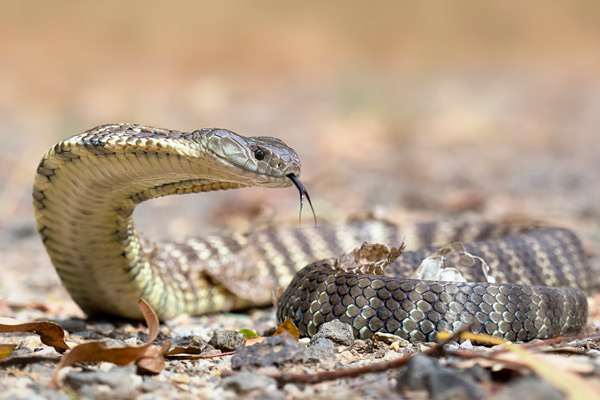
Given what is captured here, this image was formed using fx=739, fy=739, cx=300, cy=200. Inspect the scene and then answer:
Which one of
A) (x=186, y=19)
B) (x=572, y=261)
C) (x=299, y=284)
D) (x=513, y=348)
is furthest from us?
(x=186, y=19)

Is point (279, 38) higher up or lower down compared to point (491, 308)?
higher up

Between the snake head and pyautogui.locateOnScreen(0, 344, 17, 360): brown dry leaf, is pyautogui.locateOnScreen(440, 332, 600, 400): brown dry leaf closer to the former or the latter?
the snake head

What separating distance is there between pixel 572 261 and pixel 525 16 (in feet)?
73.9

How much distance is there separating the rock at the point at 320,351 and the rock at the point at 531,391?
2.94ft

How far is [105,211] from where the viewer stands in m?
3.96

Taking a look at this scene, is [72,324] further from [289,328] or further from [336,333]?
[336,333]

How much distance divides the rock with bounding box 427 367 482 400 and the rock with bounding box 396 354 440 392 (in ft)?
0.08

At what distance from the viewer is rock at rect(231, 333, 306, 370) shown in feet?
9.51

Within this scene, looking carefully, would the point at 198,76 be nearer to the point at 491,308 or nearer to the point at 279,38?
the point at 279,38

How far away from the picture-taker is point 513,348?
8.32ft

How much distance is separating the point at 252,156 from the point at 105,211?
3.16ft

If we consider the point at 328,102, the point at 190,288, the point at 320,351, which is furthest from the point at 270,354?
the point at 328,102

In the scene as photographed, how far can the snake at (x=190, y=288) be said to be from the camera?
347cm

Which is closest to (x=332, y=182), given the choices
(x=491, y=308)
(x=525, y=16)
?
(x=491, y=308)
